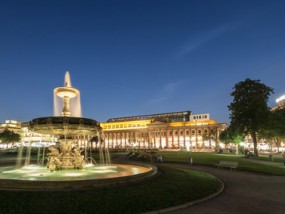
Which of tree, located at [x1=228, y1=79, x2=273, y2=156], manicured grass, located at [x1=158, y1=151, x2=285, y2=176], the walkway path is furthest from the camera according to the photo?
tree, located at [x1=228, y1=79, x2=273, y2=156]

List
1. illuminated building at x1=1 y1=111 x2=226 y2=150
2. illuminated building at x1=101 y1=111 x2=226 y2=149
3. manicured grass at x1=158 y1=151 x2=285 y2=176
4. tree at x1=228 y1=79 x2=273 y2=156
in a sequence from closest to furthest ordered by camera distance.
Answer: manicured grass at x1=158 y1=151 x2=285 y2=176
tree at x1=228 y1=79 x2=273 y2=156
illuminated building at x1=1 y1=111 x2=226 y2=150
illuminated building at x1=101 y1=111 x2=226 y2=149

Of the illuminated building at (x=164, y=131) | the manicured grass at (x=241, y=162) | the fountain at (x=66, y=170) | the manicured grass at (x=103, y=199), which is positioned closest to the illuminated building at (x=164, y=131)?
the illuminated building at (x=164, y=131)

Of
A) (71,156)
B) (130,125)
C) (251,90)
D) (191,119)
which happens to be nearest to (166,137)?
(191,119)

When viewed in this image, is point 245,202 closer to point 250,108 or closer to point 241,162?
point 241,162

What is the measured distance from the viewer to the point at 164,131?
149 metres

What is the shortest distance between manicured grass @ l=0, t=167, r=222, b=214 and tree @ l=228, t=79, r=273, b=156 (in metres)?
38.2

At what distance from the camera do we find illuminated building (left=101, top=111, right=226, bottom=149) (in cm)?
13938

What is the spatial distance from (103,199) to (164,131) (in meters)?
140

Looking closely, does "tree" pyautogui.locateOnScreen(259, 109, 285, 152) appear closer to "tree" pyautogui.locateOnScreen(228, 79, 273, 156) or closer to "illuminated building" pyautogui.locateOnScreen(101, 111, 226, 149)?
"tree" pyautogui.locateOnScreen(228, 79, 273, 156)

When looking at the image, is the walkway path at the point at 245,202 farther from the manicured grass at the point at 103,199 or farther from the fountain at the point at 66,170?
the fountain at the point at 66,170

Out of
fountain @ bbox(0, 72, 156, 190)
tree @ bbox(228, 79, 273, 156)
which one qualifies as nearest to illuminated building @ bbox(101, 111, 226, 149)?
tree @ bbox(228, 79, 273, 156)

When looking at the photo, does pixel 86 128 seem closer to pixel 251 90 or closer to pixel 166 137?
pixel 251 90

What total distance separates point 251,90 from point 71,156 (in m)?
42.6

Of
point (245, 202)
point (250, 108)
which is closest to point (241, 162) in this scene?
point (250, 108)
